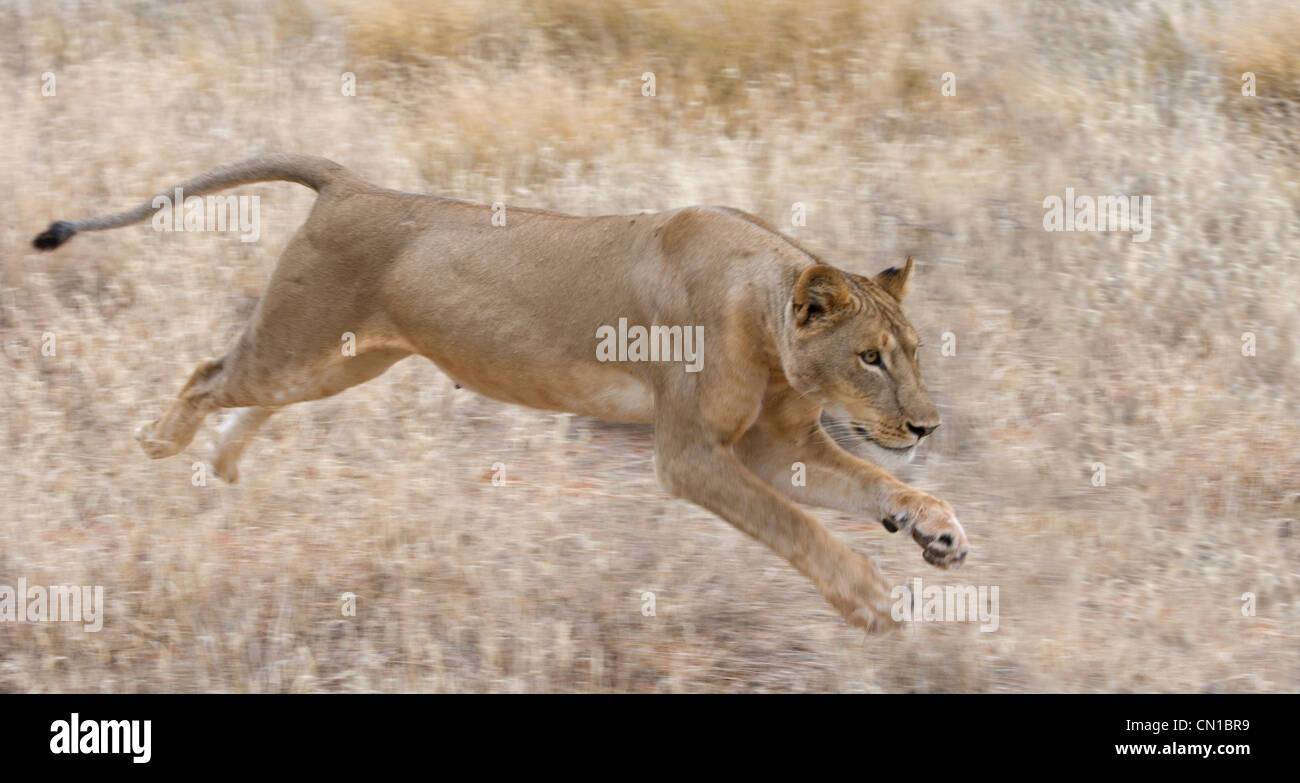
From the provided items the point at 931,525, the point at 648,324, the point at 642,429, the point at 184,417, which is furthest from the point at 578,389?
the point at 642,429

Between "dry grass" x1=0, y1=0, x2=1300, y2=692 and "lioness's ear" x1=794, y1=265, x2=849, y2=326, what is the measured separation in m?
1.53

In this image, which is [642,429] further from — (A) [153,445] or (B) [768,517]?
(B) [768,517]

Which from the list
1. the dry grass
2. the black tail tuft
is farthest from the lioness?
the dry grass

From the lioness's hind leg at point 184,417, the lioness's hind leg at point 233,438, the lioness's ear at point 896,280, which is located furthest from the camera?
the lioness's hind leg at point 233,438

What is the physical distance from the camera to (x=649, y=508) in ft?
24.6

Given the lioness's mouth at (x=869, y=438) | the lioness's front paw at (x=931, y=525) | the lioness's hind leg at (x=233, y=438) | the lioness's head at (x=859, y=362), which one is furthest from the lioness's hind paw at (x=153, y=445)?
the lioness's front paw at (x=931, y=525)

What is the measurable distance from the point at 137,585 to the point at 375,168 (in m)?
3.59

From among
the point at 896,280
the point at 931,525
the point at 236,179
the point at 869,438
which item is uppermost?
the point at 236,179

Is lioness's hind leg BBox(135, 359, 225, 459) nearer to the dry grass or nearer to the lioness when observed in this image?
the lioness

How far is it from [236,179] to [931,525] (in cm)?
304

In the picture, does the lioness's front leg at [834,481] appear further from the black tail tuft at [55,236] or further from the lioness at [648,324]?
the black tail tuft at [55,236]

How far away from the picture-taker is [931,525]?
17.8 feet

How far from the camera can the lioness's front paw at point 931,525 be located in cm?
538

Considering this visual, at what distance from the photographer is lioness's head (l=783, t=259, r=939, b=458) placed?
17.7 feet
